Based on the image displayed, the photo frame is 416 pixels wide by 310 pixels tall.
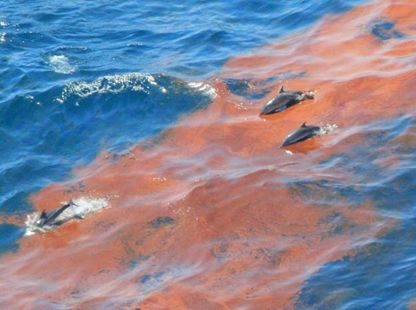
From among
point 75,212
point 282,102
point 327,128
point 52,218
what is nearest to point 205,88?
point 282,102

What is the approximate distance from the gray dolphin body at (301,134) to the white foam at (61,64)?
22.6ft

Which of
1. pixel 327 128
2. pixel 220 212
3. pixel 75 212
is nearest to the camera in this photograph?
pixel 220 212

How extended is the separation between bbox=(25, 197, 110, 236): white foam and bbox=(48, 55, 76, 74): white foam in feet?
18.0

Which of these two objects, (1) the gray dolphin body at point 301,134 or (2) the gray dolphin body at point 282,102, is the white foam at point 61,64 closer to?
(2) the gray dolphin body at point 282,102

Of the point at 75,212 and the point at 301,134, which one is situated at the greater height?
the point at 301,134

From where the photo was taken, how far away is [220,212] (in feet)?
40.2

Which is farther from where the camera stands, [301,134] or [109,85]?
[109,85]

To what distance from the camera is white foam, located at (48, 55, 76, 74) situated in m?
18.5

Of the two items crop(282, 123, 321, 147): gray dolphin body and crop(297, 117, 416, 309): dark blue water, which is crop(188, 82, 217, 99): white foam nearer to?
crop(282, 123, 321, 147): gray dolphin body

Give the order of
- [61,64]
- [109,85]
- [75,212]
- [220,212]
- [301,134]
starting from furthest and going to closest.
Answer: [61,64] → [109,85] → [301,134] → [75,212] → [220,212]

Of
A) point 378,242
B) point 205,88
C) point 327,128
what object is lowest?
point 205,88

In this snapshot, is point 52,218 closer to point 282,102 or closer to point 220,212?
point 220,212

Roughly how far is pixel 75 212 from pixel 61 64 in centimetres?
645

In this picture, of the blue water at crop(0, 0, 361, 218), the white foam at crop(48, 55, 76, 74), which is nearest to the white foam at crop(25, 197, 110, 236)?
the blue water at crop(0, 0, 361, 218)
